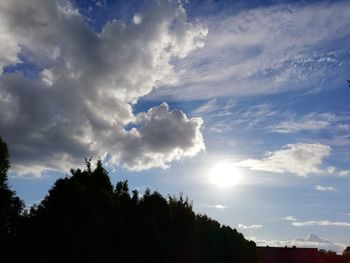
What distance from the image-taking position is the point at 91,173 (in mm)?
38781

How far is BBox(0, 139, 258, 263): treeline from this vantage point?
32.0 m

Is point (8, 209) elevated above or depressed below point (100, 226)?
above

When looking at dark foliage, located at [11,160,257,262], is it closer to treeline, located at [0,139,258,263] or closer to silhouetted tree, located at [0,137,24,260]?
treeline, located at [0,139,258,263]

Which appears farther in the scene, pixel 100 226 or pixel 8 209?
pixel 8 209

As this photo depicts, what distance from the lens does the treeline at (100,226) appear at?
31969mm

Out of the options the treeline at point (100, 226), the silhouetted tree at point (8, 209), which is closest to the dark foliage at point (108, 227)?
the treeline at point (100, 226)

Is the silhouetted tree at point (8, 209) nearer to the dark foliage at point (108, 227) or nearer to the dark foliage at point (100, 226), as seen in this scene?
the dark foliage at point (100, 226)

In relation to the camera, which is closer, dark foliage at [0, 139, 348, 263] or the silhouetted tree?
dark foliage at [0, 139, 348, 263]

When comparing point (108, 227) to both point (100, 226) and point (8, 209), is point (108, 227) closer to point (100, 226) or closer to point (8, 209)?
point (100, 226)

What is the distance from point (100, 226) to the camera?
33.5 meters

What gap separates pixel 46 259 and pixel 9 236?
23.9 feet

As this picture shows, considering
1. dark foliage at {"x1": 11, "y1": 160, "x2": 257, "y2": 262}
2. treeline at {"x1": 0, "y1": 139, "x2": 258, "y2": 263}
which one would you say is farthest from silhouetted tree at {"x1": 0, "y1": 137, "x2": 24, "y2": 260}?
dark foliage at {"x1": 11, "y1": 160, "x2": 257, "y2": 262}

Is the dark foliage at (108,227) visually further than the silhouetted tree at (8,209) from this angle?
No

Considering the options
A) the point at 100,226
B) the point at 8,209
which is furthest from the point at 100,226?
the point at 8,209
